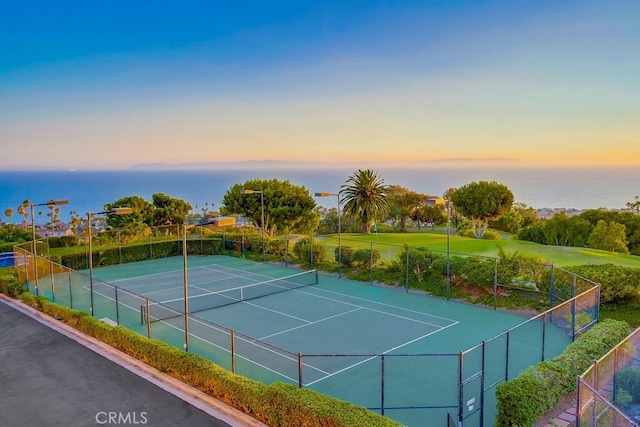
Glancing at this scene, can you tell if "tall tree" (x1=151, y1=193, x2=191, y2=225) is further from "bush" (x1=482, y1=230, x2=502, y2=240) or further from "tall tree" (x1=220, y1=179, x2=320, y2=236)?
"bush" (x1=482, y1=230, x2=502, y2=240)

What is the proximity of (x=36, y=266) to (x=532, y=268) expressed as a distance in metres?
21.5

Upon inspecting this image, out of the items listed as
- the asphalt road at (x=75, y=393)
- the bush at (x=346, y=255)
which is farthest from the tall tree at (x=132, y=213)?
the asphalt road at (x=75, y=393)

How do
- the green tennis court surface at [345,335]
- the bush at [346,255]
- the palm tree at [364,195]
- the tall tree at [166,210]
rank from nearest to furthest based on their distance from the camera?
the green tennis court surface at [345,335]
the bush at [346,255]
the palm tree at [364,195]
the tall tree at [166,210]

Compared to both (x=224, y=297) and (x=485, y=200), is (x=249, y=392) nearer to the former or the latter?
(x=224, y=297)

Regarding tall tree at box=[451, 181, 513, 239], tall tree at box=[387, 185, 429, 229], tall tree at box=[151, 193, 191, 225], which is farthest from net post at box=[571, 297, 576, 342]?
tall tree at box=[387, 185, 429, 229]

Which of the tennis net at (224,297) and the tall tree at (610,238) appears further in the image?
the tall tree at (610,238)

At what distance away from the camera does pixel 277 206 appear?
50.4m

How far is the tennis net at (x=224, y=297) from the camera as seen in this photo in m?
21.1

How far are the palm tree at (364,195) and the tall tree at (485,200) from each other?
853 centimetres

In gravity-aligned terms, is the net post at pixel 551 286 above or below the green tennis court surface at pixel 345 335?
above

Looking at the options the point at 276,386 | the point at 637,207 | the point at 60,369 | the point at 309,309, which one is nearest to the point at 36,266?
the point at 60,369

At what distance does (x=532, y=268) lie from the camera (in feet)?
74.0

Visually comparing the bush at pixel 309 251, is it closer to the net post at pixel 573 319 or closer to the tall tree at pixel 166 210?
the net post at pixel 573 319

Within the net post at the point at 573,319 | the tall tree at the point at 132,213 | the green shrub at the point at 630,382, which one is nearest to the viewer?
the green shrub at the point at 630,382
